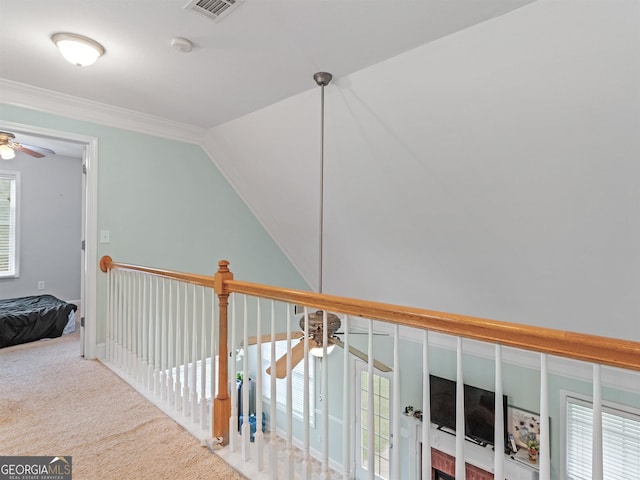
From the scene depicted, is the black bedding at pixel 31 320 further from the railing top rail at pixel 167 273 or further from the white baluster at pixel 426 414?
the white baluster at pixel 426 414

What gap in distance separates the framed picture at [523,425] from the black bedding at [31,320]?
5166 mm

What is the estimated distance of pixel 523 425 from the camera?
3.93m

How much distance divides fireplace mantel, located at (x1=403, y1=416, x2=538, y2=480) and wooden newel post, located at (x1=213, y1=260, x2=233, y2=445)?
260cm

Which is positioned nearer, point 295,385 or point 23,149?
point 23,149

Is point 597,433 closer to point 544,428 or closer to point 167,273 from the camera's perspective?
point 544,428

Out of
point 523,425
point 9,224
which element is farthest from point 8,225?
point 523,425

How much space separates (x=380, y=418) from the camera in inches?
193

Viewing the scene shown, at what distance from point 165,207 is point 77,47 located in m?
1.79

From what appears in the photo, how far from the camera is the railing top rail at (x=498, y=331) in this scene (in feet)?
2.83

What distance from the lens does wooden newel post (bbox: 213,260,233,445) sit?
2.03m

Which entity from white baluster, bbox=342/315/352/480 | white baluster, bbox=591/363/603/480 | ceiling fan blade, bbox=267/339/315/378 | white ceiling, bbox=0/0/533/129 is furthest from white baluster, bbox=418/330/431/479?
white ceiling, bbox=0/0/533/129

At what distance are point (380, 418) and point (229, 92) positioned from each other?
439 cm

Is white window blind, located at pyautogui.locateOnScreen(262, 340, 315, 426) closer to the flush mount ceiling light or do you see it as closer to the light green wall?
the light green wall

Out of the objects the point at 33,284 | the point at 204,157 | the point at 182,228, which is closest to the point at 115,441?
the point at 182,228
